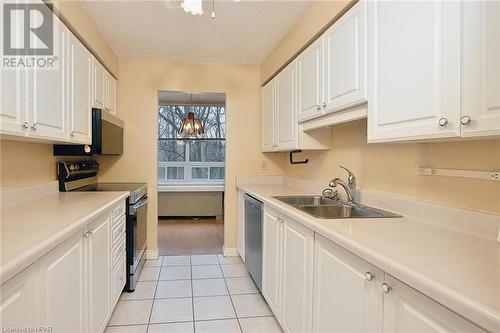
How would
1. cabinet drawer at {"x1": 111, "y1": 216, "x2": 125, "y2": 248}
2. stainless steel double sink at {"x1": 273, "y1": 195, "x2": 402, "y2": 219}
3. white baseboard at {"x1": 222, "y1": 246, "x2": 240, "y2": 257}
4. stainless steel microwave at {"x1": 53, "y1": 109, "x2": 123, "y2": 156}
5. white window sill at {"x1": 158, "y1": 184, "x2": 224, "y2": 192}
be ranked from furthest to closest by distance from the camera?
white window sill at {"x1": 158, "y1": 184, "x2": 224, "y2": 192}
white baseboard at {"x1": 222, "y1": 246, "x2": 240, "y2": 257}
stainless steel microwave at {"x1": 53, "y1": 109, "x2": 123, "y2": 156}
cabinet drawer at {"x1": 111, "y1": 216, "x2": 125, "y2": 248}
stainless steel double sink at {"x1": 273, "y1": 195, "x2": 402, "y2": 219}

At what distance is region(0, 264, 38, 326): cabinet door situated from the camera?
93cm

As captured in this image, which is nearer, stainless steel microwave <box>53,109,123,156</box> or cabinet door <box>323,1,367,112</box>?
cabinet door <box>323,1,367,112</box>

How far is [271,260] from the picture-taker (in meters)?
2.29

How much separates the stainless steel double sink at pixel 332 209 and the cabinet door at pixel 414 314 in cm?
74

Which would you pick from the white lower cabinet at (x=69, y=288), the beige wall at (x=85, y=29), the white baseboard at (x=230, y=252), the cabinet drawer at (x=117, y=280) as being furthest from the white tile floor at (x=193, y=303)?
the beige wall at (x=85, y=29)

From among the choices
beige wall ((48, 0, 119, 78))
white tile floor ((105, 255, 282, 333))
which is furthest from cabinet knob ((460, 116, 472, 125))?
beige wall ((48, 0, 119, 78))

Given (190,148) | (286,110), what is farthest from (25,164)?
(190,148)

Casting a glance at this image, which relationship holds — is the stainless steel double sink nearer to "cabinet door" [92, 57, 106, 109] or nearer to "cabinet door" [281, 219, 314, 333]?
"cabinet door" [281, 219, 314, 333]

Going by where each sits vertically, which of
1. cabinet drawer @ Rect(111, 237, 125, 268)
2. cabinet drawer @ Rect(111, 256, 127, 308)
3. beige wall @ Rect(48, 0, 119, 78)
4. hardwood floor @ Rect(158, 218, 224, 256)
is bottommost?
hardwood floor @ Rect(158, 218, 224, 256)

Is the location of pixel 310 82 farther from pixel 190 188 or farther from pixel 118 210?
pixel 190 188

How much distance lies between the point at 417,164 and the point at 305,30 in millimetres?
1424

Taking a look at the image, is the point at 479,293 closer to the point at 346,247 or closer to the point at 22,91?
the point at 346,247

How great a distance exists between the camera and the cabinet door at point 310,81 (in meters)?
2.16

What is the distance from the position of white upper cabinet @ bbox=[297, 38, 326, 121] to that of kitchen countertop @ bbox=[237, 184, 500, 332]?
99 cm
